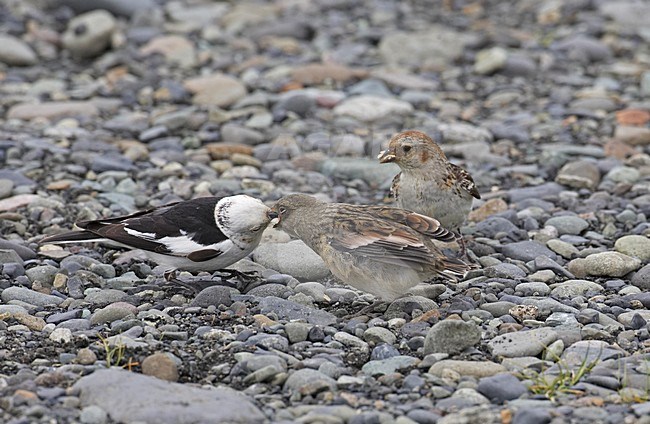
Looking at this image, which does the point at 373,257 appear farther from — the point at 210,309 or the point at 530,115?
the point at 530,115

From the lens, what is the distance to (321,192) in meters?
10.0

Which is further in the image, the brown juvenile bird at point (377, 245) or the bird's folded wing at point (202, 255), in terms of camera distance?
the bird's folded wing at point (202, 255)

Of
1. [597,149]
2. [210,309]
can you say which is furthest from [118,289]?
[597,149]

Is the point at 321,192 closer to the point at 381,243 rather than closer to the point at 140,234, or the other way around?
the point at 140,234

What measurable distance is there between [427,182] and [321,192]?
6.71ft

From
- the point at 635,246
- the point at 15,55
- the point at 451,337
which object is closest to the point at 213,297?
the point at 451,337

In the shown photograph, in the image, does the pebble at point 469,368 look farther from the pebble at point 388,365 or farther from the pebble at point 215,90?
the pebble at point 215,90

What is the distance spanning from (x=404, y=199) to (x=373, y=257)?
5.09ft

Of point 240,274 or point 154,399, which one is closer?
point 154,399

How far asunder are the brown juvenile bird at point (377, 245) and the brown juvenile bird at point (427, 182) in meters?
0.96

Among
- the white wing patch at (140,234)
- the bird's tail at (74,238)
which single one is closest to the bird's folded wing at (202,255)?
the white wing patch at (140,234)

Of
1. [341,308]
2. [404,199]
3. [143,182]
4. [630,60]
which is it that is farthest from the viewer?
[630,60]

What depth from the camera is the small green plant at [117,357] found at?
19.3 ft

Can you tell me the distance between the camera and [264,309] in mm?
6918
